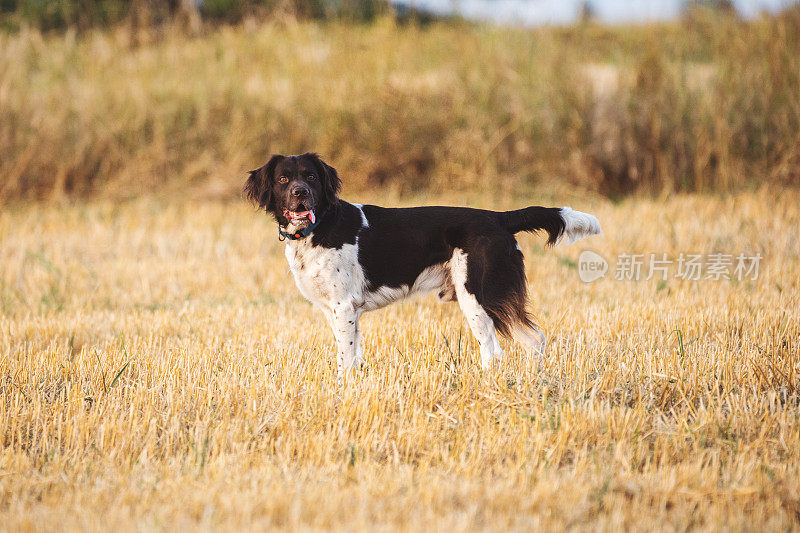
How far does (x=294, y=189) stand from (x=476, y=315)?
4.02 feet

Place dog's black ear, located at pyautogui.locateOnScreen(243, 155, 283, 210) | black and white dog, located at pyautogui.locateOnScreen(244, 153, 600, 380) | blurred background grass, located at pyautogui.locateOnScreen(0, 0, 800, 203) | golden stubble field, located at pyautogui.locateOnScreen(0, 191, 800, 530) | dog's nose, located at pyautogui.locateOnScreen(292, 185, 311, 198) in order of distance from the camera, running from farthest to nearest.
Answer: blurred background grass, located at pyautogui.locateOnScreen(0, 0, 800, 203) < dog's black ear, located at pyautogui.locateOnScreen(243, 155, 283, 210) < black and white dog, located at pyautogui.locateOnScreen(244, 153, 600, 380) < dog's nose, located at pyautogui.locateOnScreen(292, 185, 311, 198) < golden stubble field, located at pyautogui.locateOnScreen(0, 191, 800, 530)

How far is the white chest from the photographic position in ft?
13.9

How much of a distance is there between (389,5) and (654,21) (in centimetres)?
479

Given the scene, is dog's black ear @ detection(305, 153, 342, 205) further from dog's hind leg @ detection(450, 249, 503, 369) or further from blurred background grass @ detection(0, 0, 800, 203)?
blurred background grass @ detection(0, 0, 800, 203)

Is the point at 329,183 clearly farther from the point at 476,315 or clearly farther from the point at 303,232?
the point at 476,315

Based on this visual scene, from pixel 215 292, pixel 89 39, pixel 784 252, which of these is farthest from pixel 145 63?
pixel 784 252

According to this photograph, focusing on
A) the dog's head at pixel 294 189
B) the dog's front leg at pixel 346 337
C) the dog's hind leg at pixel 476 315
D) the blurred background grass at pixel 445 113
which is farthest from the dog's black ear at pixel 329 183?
the blurred background grass at pixel 445 113

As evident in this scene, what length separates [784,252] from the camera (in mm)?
7168

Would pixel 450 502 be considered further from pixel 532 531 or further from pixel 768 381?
pixel 768 381

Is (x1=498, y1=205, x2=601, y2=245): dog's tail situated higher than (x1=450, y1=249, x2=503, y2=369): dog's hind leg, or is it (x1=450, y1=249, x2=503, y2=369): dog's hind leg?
(x1=498, y1=205, x2=601, y2=245): dog's tail

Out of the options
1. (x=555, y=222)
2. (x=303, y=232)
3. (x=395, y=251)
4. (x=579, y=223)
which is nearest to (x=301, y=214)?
(x=303, y=232)

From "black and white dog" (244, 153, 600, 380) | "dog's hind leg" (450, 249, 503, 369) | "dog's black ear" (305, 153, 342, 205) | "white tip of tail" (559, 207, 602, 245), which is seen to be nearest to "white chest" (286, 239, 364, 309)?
"black and white dog" (244, 153, 600, 380)

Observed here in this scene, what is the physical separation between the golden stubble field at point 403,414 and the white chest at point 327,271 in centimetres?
43

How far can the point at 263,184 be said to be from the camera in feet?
14.2
